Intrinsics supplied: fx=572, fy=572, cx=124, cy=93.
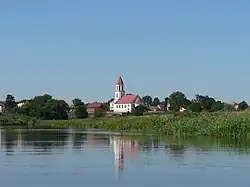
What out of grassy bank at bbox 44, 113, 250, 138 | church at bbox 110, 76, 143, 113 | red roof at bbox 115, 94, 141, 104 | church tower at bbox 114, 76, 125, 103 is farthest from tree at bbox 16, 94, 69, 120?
grassy bank at bbox 44, 113, 250, 138

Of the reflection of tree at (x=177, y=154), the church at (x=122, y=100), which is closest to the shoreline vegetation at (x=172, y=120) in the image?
the reflection of tree at (x=177, y=154)

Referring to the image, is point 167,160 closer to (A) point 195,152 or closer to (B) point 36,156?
(A) point 195,152

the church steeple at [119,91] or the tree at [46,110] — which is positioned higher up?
the church steeple at [119,91]

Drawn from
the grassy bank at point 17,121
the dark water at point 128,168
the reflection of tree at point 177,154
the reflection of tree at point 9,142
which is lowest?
the dark water at point 128,168

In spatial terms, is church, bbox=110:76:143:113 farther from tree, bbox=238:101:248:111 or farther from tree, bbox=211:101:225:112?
tree, bbox=238:101:248:111

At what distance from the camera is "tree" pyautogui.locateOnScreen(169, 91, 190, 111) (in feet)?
482

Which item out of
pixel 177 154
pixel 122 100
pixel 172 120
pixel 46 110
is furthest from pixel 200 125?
pixel 122 100

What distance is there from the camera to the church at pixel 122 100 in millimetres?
184250

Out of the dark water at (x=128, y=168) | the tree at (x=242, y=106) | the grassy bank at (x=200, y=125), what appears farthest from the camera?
the tree at (x=242, y=106)

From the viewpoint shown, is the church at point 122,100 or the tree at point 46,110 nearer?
the tree at point 46,110

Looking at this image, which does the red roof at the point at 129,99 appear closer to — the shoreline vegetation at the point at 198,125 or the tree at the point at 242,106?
the tree at the point at 242,106

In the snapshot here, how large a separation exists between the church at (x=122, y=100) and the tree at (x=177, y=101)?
23002mm

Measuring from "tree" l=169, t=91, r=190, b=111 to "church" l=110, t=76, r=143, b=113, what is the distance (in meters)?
23.0

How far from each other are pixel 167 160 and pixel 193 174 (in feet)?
19.6
